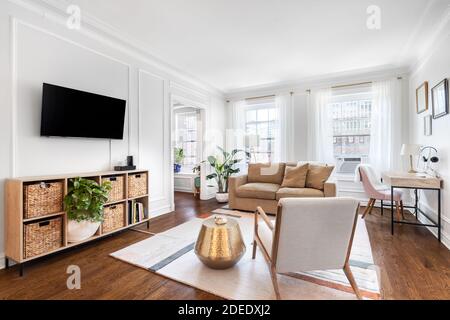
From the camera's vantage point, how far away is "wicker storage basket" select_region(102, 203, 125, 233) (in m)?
2.74

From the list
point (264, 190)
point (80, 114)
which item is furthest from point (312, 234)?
point (80, 114)

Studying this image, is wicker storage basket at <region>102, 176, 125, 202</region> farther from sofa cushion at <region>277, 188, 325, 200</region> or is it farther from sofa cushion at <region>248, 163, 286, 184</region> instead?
sofa cushion at <region>248, 163, 286, 184</region>

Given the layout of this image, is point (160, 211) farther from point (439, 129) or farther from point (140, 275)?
point (439, 129)

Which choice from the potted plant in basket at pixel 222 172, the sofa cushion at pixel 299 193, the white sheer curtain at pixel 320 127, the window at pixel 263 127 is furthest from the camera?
the window at pixel 263 127

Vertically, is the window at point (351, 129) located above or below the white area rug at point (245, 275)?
above

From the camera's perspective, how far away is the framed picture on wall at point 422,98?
3275mm

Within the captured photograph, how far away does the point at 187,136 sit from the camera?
6.58 metres

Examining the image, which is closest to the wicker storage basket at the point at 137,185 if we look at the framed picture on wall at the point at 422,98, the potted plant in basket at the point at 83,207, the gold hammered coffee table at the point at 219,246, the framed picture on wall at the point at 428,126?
the potted plant in basket at the point at 83,207

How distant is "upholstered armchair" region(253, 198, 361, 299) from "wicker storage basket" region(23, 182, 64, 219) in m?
2.07

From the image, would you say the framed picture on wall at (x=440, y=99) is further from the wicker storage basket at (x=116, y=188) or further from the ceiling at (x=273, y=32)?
the wicker storage basket at (x=116, y=188)

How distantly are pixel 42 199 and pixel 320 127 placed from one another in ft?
15.2

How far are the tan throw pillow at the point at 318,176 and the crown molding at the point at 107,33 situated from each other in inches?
115

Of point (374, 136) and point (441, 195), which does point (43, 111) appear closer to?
point (441, 195)
